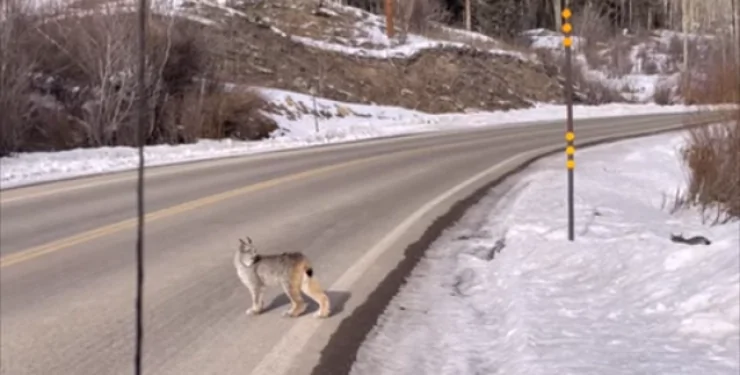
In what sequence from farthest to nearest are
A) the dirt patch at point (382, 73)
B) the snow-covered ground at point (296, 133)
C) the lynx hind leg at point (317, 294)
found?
1. the dirt patch at point (382, 73)
2. the snow-covered ground at point (296, 133)
3. the lynx hind leg at point (317, 294)

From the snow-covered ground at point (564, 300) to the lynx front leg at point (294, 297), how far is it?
612 mm

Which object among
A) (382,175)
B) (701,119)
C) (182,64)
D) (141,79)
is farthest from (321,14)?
(141,79)

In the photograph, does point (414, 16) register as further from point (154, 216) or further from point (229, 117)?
point (154, 216)

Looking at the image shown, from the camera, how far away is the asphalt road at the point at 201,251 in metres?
6.16

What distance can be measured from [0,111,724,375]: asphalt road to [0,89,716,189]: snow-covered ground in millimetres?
1732

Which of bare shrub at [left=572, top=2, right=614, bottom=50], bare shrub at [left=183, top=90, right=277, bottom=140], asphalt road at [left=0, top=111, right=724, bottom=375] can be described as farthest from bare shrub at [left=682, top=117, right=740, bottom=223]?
bare shrub at [left=572, top=2, right=614, bottom=50]

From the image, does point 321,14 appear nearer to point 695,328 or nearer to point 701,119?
point 701,119

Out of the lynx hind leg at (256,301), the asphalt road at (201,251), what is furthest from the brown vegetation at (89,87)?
the lynx hind leg at (256,301)

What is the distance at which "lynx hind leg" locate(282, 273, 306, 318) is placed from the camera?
6.90 metres

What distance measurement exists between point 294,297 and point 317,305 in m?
0.36

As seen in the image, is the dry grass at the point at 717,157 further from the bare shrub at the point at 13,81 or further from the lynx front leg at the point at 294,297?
the bare shrub at the point at 13,81

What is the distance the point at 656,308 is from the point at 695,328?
59cm

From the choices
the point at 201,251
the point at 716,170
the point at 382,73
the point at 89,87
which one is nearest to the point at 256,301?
the point at 201,251

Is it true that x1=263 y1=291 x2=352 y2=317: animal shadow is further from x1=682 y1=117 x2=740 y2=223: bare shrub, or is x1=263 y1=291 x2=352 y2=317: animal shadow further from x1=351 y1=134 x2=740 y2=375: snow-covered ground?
x1=682 y1=117 x2=740 y2=223: bare shrub
